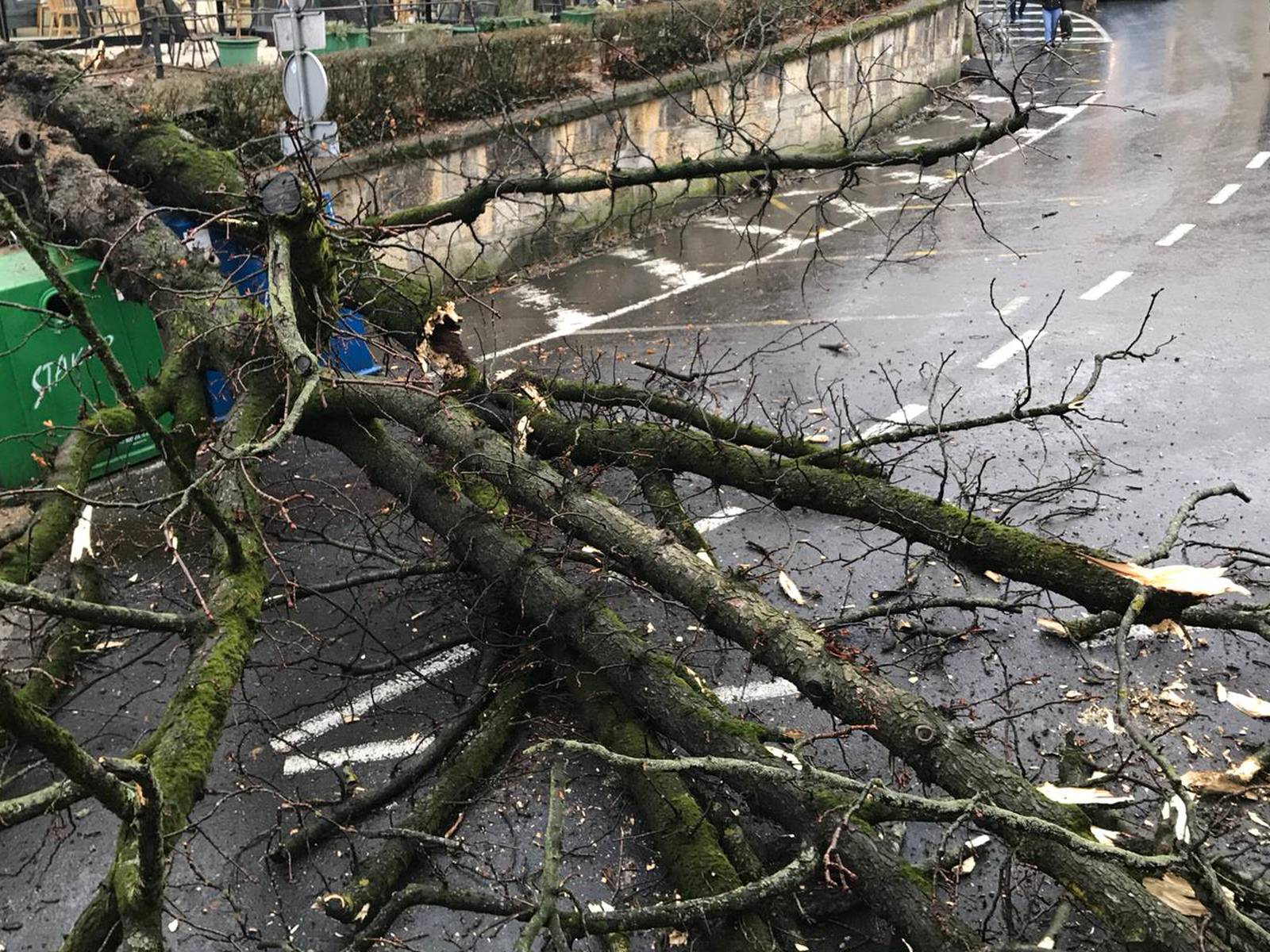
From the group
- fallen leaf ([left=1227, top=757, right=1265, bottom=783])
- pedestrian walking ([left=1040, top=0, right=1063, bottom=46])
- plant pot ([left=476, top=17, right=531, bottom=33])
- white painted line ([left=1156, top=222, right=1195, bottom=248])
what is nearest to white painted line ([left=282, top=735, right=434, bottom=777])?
fallen leaf ([left=1227, top=757, right=1265, bottom=783])

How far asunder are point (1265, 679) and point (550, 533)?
3.56 meters

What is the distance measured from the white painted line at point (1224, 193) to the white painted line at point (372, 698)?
35.0ft

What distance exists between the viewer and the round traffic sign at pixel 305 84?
7.62 meters

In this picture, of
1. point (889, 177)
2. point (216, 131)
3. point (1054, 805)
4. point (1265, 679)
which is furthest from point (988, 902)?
point (889, 177)

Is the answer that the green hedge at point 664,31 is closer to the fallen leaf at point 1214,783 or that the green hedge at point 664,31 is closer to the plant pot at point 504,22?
the plant pot at point 504,22

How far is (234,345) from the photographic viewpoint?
579cm

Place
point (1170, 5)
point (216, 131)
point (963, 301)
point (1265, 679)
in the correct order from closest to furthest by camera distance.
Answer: point (1265, 679)
point (216, 131)
point (963, 301)
point (1170, 5)

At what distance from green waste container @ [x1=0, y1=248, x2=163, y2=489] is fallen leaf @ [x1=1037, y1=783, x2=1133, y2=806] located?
5612 millimetres

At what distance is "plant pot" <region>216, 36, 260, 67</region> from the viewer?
1283 cm

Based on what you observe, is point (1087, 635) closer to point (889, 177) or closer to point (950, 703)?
point (950, 703)

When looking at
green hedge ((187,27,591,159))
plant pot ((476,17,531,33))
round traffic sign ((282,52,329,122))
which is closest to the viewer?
round traffic sign ((282,52,329,122))

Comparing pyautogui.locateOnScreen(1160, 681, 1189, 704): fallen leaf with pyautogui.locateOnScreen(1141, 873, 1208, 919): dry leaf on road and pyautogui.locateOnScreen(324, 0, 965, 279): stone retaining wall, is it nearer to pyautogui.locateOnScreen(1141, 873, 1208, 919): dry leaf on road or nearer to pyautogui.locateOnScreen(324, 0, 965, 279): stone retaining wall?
pyautogui.locateOnScreen(1141, 873, 1208, 919): dry leaf on road

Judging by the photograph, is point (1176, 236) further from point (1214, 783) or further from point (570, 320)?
point (1214, 783)

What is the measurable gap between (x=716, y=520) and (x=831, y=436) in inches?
50.9
